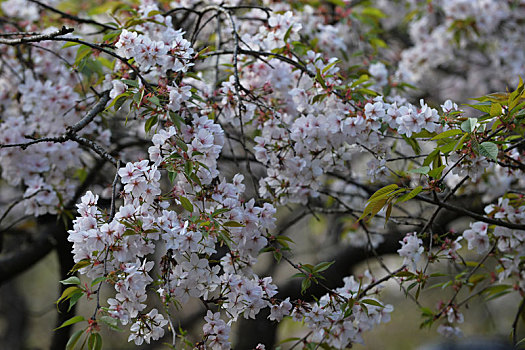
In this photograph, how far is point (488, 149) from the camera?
4.35 ft

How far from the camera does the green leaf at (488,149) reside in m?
1.29

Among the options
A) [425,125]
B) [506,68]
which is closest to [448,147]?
[425,125]

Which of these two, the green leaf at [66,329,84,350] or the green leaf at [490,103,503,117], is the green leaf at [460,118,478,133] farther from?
the green leaf at [66,329,84,350]

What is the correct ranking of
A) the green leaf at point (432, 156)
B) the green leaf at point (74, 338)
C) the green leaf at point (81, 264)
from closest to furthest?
the green leaf at point (74, 338) < the green leaf at point (81, 264) < the green leaf at point (432, 156)

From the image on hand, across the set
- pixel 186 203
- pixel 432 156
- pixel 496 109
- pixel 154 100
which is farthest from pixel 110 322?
pixel 496 109

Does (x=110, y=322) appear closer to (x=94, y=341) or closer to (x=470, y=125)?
(x=94, y=341)

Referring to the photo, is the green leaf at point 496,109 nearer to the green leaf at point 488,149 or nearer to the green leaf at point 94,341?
the green leaf at point 488,149

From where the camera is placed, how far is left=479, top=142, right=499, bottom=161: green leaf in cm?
129

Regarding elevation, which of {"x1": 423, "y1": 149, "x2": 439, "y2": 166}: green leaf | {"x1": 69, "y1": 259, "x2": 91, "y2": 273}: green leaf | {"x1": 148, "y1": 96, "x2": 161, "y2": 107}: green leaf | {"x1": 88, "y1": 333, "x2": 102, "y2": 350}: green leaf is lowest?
{"x1": 88, "y1": 333, "x2": 102, "y2": 350}: green leaf

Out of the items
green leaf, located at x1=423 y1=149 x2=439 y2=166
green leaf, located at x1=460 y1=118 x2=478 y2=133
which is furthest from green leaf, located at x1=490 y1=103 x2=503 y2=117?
green leaf, located at x1=423 y1=149 x2=439 y2=166

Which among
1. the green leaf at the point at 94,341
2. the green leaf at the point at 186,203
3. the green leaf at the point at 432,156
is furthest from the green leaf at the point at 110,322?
the green leaf at the point at 432,156

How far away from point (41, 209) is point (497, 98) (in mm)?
1823

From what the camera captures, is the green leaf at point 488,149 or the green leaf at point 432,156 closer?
the green leaf at point 488,149

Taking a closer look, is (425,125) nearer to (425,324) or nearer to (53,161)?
(425,324)
